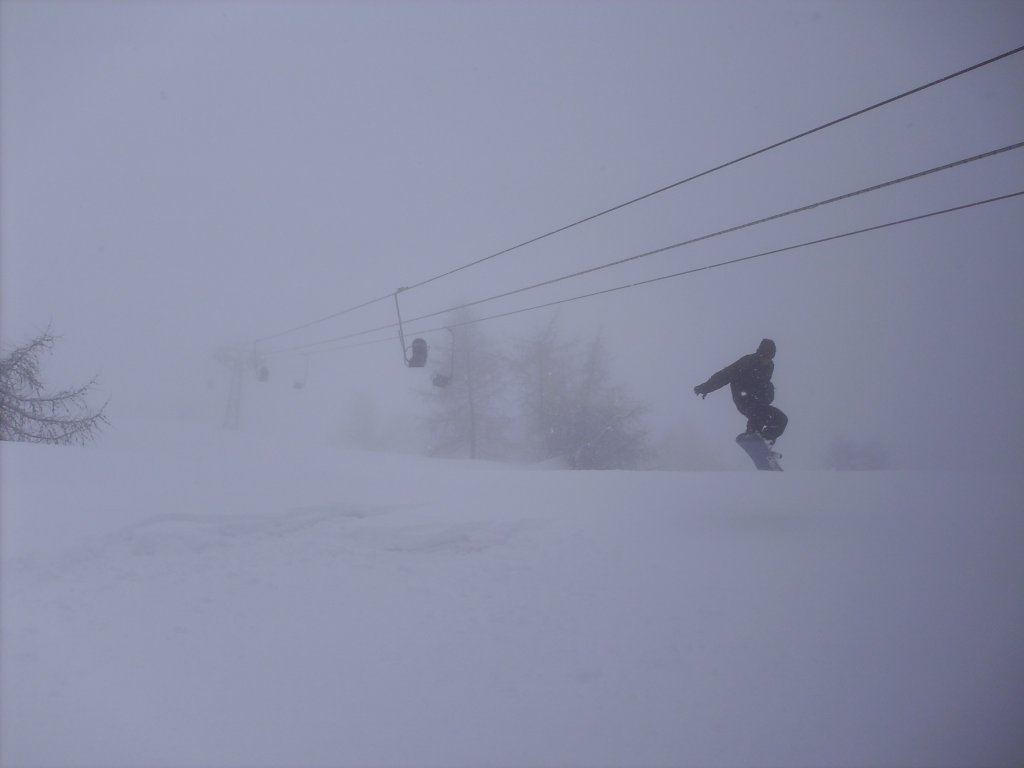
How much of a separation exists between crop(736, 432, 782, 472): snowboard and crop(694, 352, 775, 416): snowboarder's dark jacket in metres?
0.47

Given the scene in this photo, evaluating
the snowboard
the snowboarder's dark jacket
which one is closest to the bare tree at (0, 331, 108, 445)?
the snowboarder's dark jacket

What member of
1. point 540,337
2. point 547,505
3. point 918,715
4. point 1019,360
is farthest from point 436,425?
point 1019,360

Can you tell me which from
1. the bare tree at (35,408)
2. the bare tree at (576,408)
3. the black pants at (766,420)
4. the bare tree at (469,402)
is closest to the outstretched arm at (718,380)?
the black pants at (766,420)

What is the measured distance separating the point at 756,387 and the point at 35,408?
14249 mm

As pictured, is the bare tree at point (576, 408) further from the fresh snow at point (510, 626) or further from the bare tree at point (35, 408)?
the bare tree at point (35, 408)

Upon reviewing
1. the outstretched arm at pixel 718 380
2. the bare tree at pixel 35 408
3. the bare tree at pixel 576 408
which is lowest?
the bare tree at pixel 576 408

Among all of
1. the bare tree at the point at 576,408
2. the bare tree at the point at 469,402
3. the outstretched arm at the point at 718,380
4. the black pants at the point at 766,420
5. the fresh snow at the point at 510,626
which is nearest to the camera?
the fresh snow at the point at 510,626

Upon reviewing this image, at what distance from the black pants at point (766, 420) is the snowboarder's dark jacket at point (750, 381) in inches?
1.9

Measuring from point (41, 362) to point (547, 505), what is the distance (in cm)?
1174

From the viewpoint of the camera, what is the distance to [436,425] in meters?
25.1

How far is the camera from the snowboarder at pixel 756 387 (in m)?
7.45

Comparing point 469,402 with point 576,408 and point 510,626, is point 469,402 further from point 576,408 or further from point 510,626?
point 510,626

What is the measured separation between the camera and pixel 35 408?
10.5 m

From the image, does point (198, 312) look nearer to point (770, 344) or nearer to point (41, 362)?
point (41, 362)
